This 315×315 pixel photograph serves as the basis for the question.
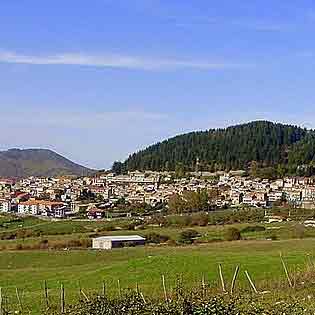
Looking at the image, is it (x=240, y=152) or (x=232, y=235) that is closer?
(x=232, y=235)

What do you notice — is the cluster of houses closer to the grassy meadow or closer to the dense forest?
the dense forest

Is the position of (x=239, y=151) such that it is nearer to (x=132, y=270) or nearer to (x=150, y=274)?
(x=132, y=270)

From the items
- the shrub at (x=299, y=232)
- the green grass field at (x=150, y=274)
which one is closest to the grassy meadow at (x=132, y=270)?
the green grass field at (x=150, y=274)

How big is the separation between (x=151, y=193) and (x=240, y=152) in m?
34.8

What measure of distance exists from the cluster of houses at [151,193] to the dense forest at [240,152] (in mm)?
4664

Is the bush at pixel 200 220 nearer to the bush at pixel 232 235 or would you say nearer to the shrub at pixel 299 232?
the shrub at pixel 299 232

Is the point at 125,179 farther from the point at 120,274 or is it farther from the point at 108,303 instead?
the point at 108,303

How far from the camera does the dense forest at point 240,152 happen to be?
550 ft

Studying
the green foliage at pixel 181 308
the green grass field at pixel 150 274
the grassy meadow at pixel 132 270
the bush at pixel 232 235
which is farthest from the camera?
the bush at pixel 232 235

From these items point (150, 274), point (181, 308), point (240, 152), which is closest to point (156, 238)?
point (150, 274)

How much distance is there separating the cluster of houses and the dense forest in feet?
15.3

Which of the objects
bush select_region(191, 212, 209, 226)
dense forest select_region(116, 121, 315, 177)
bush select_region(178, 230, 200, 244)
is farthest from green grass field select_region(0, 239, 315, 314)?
dense forest select_region(116, 121, 315, 177)

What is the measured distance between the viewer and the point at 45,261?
149ft

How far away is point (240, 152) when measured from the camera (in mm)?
177375
